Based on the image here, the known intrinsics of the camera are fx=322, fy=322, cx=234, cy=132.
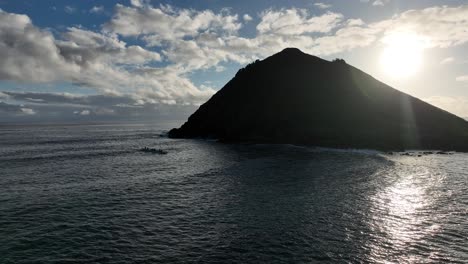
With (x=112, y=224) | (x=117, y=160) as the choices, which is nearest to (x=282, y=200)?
(x=112, y=224)


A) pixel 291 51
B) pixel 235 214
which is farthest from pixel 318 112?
pixel 235 214

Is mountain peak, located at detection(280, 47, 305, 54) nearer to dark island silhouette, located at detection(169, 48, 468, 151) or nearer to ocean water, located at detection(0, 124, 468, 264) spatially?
dark island silhouette, located at detection(169, 48, 468, 151)

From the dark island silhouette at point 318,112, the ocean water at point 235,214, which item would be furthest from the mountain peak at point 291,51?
the ocean water at point 235,214

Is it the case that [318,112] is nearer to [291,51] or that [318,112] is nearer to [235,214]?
[291,51]

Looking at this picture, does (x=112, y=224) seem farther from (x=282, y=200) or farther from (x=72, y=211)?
(x=282, y=200)

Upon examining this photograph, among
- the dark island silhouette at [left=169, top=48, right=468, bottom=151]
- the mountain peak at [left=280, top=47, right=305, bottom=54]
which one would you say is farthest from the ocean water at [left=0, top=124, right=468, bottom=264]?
the mountain peak at [left=280, top=47, right=305, bottom=54]

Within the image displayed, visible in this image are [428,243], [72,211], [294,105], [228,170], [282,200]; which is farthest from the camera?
[294,105]

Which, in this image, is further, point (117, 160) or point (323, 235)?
point (117, 160)
